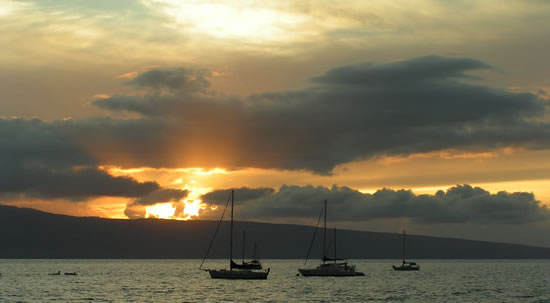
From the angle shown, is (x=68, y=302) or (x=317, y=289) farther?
(x=317, y=289)

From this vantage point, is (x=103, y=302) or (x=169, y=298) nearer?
(x=103, y=302)

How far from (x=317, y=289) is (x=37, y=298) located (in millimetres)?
66909

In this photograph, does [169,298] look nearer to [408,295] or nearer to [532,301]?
[408,295]

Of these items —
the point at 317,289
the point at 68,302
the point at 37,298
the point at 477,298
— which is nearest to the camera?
the point at 68,302

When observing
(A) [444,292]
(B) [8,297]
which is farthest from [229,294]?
(A) [444,292]

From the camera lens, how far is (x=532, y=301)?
160125 mm

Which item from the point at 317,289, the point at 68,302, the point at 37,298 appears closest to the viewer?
the point at 68,302

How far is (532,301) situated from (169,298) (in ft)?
255

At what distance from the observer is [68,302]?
147 metres

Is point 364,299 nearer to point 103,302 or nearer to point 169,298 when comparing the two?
point 169,298

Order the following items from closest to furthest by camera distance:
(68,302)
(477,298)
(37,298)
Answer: (68,302) < (37,298) < (477,298)

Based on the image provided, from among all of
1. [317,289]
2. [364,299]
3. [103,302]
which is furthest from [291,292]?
[103,302]

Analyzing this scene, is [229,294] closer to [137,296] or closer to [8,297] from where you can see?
[137,296]

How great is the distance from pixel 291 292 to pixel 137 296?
36.6 m
